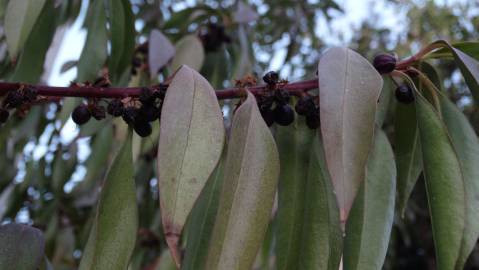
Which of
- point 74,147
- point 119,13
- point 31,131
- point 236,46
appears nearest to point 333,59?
point 119,13

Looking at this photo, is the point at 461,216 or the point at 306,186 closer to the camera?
the point at 461,216

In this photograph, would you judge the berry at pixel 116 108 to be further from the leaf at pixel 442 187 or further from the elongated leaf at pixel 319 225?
the leaf at pixel 442 187

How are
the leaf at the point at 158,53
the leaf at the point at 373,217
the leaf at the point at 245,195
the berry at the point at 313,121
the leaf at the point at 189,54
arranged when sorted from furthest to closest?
1. the leaf at the point at 189,54
2. the leaf at the point at 158,53
3. the berry at the point at 313,121
4. the leaf at the point at 373,217
5. the leaf at the point at 245,195

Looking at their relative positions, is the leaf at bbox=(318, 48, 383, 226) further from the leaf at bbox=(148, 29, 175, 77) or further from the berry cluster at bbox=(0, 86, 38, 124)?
the leaf at bbox=(148, 29, 175, 77)

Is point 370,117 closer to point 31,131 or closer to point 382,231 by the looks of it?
point 382,231

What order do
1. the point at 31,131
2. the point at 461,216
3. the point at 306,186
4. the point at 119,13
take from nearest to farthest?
the point at 461,216 → the point at 306,186 → the point at 119,13 → the point at 31,131

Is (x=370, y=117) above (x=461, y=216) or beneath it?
above

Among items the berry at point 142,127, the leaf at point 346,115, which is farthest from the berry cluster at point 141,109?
the leaf at point 346,115
